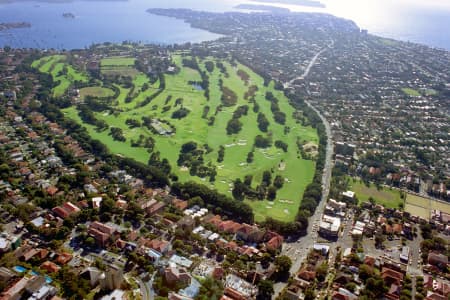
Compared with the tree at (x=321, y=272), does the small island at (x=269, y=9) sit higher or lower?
higher

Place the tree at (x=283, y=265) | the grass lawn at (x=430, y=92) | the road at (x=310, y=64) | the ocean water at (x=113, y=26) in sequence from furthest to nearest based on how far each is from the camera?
the ocean water at (x=113, y=26) < the road at (x=310, y=64) < the grass lawn at (x=430, y=92) < the tree at (x=283, y=265)

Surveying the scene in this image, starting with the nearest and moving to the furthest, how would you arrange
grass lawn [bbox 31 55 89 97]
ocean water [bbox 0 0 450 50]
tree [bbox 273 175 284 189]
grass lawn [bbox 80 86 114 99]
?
tree [bbox 273 175 284 189] < grass lawn [bbox 80 86 114 99] < grass lawn [bbox 31 55 89 97] < ocean water [bbox 0 0 450 50]

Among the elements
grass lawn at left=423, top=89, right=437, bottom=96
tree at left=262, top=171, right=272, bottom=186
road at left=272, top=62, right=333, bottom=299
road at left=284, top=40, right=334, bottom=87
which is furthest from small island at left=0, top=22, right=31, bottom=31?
grass lawn at left=423, top=89, right=437, bottom=96

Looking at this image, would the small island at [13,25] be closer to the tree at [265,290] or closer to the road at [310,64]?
the road at [310,64]

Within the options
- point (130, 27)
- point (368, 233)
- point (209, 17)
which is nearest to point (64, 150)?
point (368, 233)

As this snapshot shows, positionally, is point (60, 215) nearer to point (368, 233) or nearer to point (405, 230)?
point (368, 233)

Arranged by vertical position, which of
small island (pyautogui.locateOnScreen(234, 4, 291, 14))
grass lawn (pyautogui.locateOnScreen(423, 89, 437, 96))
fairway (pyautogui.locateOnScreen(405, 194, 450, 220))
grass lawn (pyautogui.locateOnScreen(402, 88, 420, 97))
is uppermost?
small island (pyautogui.locateOnScreen(234, 4, 291, 14))

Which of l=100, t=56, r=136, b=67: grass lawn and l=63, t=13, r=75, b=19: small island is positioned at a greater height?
l=63, t=13, r=75, b=19: small island

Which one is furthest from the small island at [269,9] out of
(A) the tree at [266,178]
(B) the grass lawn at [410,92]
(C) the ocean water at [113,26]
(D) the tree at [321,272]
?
(D) the tree at [321,272]

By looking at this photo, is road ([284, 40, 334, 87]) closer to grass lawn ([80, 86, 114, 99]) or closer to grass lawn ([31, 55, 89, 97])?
grass lawn ([80, 86, 114, 99])
